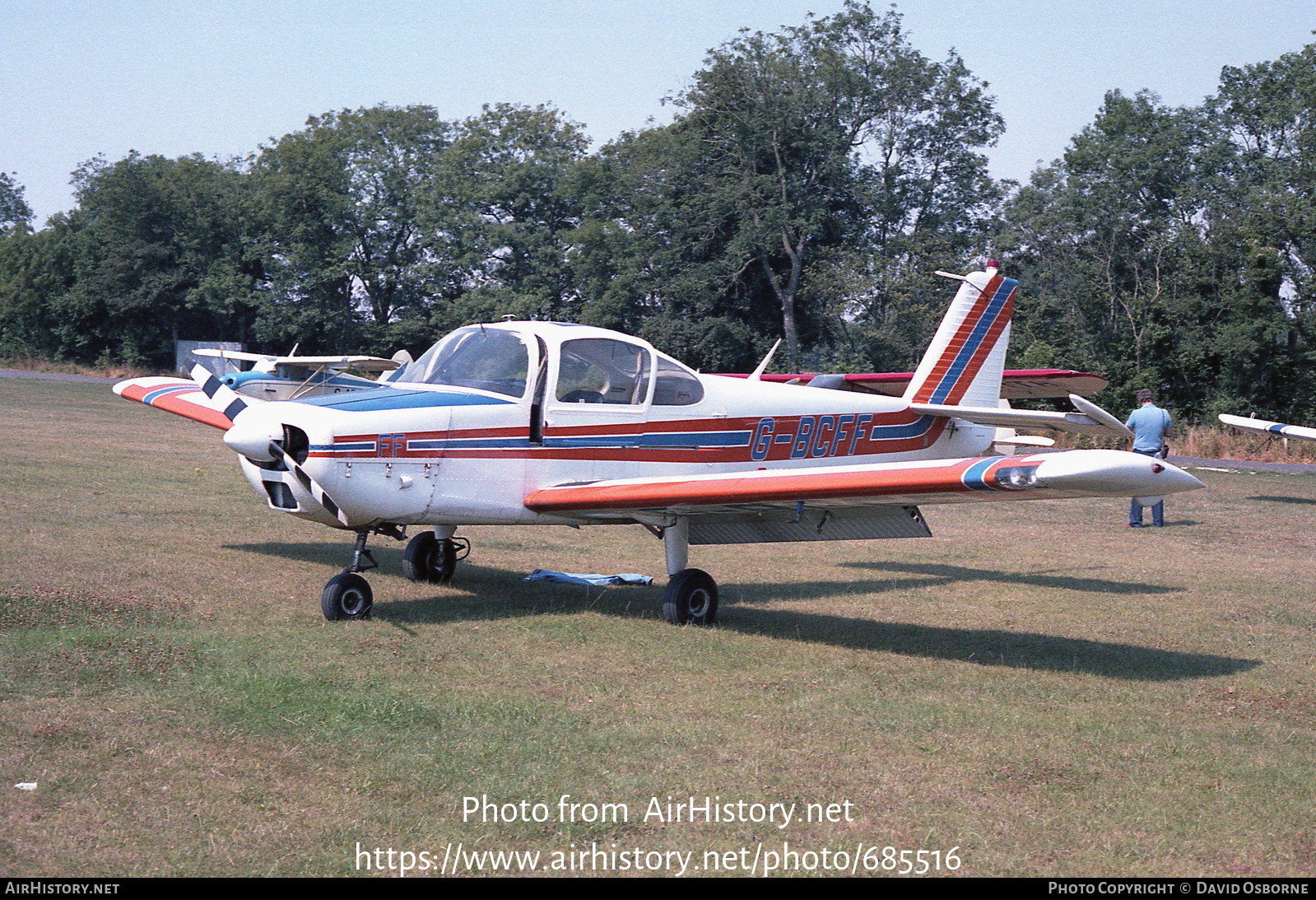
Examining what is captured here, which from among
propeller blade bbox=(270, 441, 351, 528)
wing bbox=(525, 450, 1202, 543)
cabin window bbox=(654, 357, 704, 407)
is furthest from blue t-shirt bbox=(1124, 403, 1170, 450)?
propeller blade bbox=(270, 441, 351, 528)

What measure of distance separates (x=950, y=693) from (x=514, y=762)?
2.76m

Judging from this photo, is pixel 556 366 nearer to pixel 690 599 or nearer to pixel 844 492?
pixel 690 599

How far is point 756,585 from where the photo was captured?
10430mm

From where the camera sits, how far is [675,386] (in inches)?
360

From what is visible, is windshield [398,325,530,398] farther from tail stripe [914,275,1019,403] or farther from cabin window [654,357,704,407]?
tail stripe [914,275,1019,403]

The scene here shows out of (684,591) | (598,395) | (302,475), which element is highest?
(598,395)

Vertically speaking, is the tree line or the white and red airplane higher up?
the tree line

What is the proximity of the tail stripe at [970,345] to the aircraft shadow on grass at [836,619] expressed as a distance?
1.79 m

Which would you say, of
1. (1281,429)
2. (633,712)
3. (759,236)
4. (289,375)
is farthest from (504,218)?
(633,712)

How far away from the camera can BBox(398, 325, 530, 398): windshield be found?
851 cm

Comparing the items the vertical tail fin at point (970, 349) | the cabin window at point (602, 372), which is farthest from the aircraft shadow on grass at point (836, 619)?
the vertical tail fin at point (970, 349)

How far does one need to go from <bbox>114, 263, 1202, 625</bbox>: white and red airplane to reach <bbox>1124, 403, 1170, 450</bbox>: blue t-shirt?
7.18 meters

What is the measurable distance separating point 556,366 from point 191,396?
16.1 feet

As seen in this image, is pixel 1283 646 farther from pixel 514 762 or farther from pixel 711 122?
pixel 711 122
